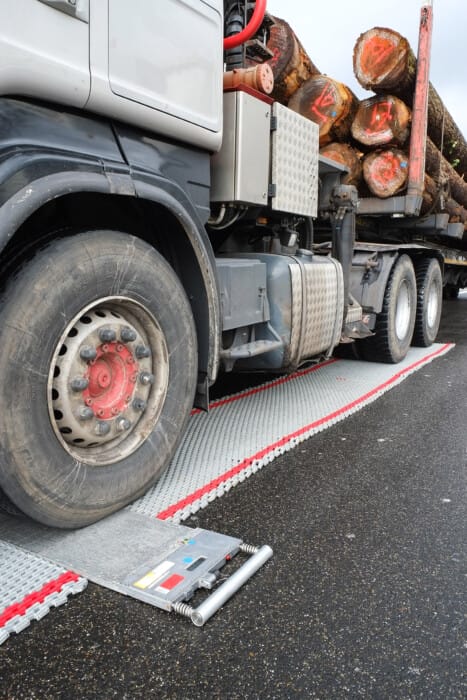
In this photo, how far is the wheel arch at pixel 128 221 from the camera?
5.38 ft

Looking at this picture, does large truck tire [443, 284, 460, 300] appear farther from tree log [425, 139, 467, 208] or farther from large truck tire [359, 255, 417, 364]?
large truck tire [359, 255, 417, 364]

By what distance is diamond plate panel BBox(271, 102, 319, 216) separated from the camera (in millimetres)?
3088

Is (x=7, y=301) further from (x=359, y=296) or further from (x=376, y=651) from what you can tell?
(x=359, y=296)

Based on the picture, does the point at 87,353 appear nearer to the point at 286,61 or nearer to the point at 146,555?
the point at 146,555

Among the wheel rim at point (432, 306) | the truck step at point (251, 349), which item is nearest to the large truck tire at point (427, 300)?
the wheel rim at point (432, 306)

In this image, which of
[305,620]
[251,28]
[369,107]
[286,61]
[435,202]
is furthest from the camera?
[435,202]

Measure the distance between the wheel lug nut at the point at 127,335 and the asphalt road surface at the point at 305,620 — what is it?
2.47 ft

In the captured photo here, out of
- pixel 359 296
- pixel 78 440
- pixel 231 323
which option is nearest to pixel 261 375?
pixel 359 296

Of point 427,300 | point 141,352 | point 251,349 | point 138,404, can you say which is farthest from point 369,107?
point 138,404

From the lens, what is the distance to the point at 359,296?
4.92 meters

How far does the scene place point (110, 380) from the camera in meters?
2.03

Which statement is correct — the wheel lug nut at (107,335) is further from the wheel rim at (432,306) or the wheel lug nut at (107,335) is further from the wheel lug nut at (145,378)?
the wheel rim at (432,306)

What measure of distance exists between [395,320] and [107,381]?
3723mm

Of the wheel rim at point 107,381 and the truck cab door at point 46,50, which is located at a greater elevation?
the truck cab door at point 46,50
